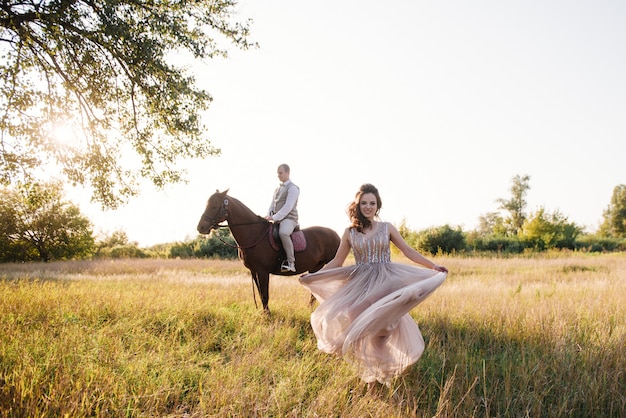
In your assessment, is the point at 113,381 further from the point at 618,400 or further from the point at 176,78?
the point at 176,78

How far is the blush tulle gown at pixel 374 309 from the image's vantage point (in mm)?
4066

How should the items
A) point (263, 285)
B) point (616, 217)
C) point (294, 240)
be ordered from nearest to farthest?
point (263, 285), point (294, 240), point (616, 217)

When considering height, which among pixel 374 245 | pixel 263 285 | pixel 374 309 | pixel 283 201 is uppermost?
pixel 283 201

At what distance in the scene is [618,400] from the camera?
404 centimetres

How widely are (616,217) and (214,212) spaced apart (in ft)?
248

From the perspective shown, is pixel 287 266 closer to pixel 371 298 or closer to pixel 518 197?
pixel 371 298

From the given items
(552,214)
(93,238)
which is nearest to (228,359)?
(93,238)

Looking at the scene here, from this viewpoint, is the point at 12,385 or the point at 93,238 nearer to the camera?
the point at 12,385

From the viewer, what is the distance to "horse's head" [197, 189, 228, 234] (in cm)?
748

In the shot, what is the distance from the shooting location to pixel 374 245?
481cm

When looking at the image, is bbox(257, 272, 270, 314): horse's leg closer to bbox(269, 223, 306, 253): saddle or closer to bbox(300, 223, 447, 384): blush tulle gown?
bbox(269, 223, 306, 253): saddle

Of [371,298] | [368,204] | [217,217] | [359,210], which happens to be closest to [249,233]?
[217,217]

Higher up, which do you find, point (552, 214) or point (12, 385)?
point (552, 214)

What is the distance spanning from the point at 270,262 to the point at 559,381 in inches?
204
